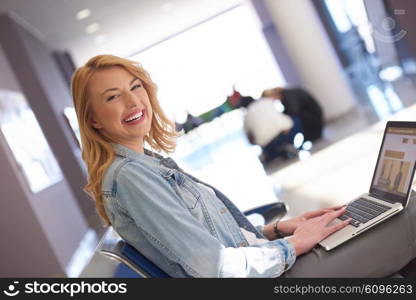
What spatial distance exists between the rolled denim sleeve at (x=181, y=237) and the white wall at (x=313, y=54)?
211 inches

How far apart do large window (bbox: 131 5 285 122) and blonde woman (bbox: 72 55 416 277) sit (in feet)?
13.7

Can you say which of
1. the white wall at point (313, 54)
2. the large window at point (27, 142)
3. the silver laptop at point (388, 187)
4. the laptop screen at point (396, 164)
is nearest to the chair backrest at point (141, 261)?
the silver laptop at point (388, 187)

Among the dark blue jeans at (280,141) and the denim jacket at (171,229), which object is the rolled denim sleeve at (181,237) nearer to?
the denim jacket at (171,229)

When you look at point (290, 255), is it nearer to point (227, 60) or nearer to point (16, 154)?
point (16, 154)

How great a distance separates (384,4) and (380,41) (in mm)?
530

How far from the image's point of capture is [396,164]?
4.28 feet

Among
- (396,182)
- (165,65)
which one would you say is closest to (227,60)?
(165,65)

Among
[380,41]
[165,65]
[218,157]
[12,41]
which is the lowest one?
[218,157]

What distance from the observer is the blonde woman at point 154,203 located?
3.41ft

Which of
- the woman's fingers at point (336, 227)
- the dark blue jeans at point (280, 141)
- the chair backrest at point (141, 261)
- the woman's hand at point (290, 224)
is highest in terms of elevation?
the chair backrest at point (141, 261)

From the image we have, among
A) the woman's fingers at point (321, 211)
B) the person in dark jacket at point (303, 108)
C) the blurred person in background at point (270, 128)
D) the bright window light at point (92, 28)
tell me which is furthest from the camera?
the person in dark jacket at point (303, 108)

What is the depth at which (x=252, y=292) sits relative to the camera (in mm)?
1182

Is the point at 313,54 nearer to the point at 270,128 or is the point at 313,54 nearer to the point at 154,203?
the point at 270,128

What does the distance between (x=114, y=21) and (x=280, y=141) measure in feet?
8.44
